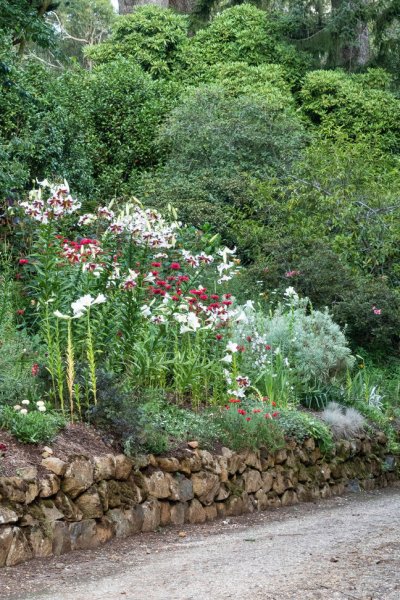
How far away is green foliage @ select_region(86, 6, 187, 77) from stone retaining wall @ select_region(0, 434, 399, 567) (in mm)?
12079

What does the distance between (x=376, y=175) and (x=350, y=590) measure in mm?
11533

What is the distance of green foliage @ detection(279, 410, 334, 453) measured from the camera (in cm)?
858

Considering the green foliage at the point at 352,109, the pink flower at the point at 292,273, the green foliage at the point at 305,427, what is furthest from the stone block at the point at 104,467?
the green foliage at the point at 352,109

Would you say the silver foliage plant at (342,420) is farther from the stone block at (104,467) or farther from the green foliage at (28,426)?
the green foliage at (28,426)

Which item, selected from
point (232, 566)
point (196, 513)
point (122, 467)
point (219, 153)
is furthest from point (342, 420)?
point (219, 153)

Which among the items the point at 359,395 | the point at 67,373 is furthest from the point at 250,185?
the point at 67,373

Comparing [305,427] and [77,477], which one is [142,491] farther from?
[305,427]

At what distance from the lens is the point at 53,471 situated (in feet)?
19.9

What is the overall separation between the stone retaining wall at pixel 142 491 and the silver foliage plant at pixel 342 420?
0.45 feet

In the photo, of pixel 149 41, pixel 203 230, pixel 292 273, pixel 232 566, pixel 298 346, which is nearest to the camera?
pixel 232 566

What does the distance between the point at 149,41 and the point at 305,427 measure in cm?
1271

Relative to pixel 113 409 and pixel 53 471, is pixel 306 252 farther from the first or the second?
pixel 53 471

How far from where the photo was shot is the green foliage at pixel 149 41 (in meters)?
19.3

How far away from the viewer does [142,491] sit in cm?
671
